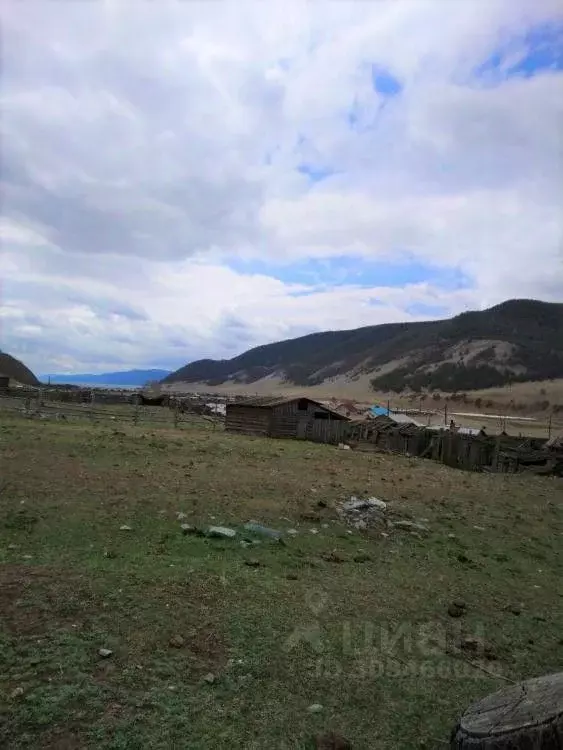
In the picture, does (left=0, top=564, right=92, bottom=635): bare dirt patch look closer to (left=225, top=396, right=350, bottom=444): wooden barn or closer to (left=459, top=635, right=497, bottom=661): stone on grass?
(left=459, top=635, right=497, bottom=661): stone on grass

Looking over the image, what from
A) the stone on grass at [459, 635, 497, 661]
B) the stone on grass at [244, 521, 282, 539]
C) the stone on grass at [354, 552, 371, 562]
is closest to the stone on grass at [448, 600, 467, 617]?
the stone on grass at [459, 635, 497, 661]

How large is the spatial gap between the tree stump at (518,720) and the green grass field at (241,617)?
0.71 metres

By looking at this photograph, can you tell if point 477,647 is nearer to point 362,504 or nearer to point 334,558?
point 334,558

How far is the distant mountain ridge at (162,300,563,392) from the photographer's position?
3600 inches

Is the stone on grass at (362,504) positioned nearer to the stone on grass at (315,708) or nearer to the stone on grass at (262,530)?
the stone on grass at (262,530)

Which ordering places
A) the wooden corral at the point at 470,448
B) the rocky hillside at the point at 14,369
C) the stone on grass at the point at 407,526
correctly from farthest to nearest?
the rocky hillside at the point at 14,369, the wooden corral at the point at 470,448, the stone on grass at the point at 407,526

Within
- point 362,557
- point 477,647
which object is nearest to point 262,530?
point 362,557

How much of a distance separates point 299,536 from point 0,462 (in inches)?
267

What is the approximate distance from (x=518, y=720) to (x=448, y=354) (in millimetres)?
107424

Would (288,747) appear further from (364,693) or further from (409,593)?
(409,593)

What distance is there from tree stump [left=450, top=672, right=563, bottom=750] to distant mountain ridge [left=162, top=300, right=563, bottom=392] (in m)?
88.8

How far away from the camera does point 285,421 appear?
106ft

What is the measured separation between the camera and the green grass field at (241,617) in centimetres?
411

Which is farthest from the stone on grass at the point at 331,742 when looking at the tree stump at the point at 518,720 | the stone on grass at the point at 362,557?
the stone on grass at the point at 362,557
